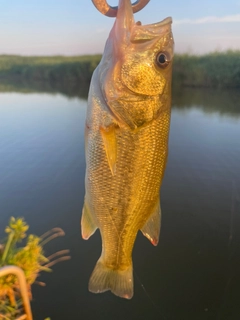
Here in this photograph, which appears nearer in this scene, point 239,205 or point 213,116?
point 239,205

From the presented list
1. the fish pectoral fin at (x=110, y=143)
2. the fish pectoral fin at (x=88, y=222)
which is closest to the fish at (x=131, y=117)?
the fish pectoral fin at (x=110, y=143)

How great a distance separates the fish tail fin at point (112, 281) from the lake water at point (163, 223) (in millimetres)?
3477

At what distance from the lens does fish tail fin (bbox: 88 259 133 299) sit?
5.83 feet

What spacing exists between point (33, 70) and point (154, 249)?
4253cm

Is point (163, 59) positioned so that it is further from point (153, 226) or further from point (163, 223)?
point (163, 223)

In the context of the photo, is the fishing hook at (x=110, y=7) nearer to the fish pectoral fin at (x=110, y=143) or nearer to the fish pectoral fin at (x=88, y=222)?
the fish pectoral fin at (x=110, y=143)

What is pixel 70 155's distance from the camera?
33.7ft

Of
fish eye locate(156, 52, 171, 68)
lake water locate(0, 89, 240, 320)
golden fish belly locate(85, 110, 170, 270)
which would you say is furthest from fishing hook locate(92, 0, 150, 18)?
lake water locate(0, 89, 240, 320)

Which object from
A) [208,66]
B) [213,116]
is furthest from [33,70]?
[213,116]

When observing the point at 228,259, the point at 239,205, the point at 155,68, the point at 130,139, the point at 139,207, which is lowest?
the point at 228,259

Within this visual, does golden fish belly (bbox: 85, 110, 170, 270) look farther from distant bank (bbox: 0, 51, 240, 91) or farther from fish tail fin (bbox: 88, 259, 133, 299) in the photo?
distant bank (bbox: 0, 51, 240, 91)

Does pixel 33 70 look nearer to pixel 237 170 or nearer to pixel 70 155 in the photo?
pixel 70 155

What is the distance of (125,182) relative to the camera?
1646mm

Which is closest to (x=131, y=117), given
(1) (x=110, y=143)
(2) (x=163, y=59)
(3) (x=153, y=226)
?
(1) (x=110, y=143)
